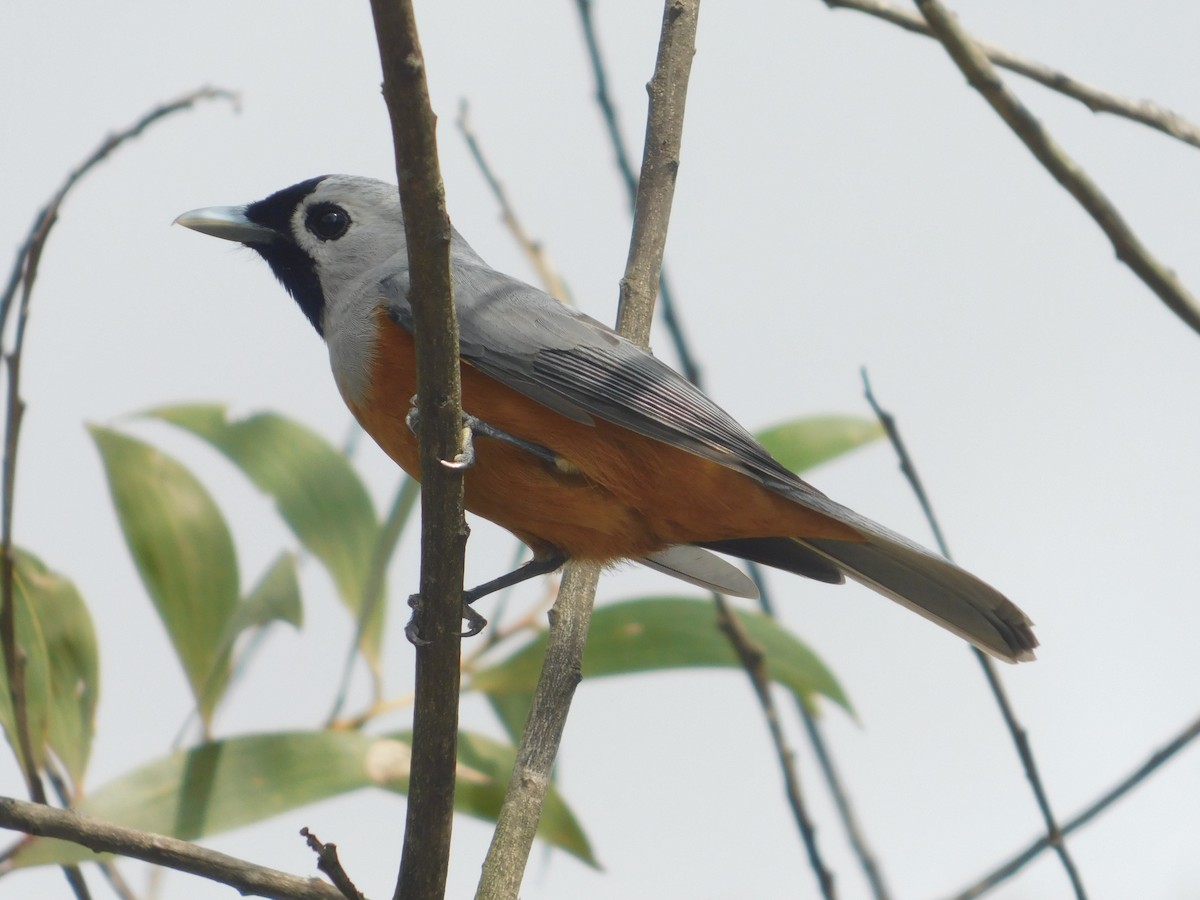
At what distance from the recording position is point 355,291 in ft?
13.6

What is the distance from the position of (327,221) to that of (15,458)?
193cm

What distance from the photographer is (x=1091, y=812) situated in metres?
3.08

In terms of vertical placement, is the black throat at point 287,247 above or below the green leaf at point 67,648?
above

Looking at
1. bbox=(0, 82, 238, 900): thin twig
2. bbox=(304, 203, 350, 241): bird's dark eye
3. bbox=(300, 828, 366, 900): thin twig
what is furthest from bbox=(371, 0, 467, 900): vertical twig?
bbox=(304, 203, 350, 241): bird's dark eye

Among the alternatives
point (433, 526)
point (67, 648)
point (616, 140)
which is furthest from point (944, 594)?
point (67, 648)

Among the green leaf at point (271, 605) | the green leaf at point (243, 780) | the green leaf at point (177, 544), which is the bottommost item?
the green leaf at point (243, 780)

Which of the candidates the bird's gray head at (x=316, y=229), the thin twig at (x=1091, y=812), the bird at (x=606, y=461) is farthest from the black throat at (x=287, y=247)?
the thin twig at (x=1091, y=812)

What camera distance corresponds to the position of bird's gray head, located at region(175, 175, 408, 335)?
Answer: 14.8 ft

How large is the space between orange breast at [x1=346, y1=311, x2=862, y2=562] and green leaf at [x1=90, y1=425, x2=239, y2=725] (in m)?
0.61

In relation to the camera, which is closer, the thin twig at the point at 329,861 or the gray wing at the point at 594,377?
the thin twig at the point at 329,861

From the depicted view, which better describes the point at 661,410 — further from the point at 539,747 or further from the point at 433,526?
the point at 433,526

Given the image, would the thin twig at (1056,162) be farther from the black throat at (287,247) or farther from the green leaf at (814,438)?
the black throat at (287,247)

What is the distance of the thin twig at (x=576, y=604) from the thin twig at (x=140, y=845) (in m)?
0.65

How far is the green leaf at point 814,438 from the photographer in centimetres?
470
